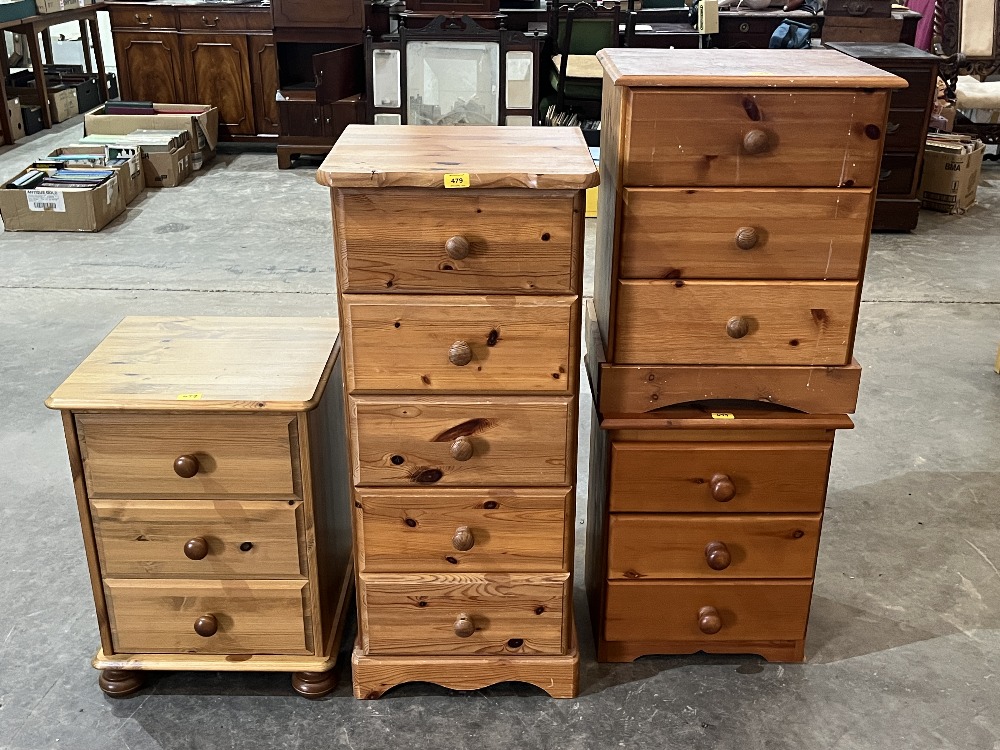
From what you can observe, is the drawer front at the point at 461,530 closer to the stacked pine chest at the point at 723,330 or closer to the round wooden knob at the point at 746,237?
the stacked pine chest at the point at 723,330

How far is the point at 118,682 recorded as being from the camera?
7.06ft

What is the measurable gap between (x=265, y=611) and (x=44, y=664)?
0.57 m

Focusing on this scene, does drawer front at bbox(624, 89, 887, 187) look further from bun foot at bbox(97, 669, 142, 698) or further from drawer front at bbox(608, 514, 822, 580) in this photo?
bun foot at bbox(97, 669, 142, 698)

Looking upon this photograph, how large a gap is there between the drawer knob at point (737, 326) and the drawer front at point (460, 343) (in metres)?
0.32

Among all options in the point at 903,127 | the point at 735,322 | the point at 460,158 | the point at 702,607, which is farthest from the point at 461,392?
the point at 903,127

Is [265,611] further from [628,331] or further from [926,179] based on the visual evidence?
[926,179]

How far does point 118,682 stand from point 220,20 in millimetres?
5557

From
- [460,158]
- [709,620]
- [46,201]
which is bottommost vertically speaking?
[709,620]

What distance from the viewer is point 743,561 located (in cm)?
218

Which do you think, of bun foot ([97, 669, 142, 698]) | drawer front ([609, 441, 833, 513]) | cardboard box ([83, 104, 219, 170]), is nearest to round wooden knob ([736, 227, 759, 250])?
drawer front ([609, 441, 833, 513])

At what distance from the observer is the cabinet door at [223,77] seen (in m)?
6.75

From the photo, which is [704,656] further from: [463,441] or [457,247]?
[457,247]

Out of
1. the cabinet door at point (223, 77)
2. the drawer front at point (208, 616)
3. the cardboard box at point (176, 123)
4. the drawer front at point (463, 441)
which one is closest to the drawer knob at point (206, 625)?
the drawer front at point (208, 616)

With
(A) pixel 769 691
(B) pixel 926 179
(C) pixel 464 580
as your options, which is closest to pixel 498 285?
(C) pixel 464 580
